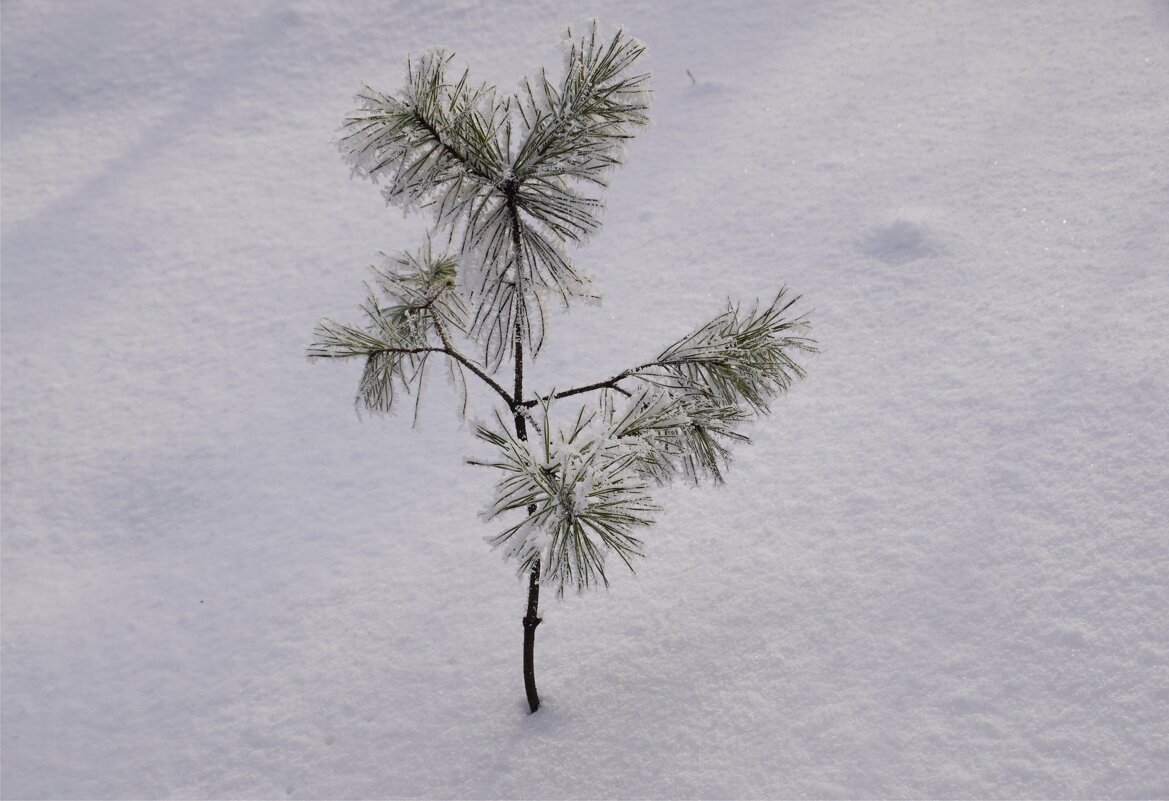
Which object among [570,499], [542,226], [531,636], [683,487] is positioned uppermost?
[542,226]

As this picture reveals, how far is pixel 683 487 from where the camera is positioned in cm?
389

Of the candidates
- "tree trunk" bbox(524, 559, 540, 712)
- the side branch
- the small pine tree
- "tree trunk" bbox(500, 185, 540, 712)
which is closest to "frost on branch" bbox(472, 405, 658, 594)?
the small pine tree

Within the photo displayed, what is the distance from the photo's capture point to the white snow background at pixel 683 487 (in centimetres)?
295

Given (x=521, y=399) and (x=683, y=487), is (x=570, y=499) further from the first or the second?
(x=683, y=487)

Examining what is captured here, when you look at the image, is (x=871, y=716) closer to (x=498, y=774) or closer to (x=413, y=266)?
(x=498, y=774)

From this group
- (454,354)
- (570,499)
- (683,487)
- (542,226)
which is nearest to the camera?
(570,499)

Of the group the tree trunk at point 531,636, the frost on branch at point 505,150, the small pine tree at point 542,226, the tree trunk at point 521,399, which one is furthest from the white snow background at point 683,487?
the frost on branch at point 505,150

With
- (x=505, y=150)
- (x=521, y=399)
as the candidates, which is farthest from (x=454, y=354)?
(x=505, y=150)

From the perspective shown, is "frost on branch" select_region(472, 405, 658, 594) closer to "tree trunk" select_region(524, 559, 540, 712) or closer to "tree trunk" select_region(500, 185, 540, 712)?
"tree trunk" select_region(500, 185, 540, 712)

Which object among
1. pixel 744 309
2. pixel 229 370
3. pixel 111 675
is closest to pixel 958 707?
A: pixel 744 309

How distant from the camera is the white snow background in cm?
295

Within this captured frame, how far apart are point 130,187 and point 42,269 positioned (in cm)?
89

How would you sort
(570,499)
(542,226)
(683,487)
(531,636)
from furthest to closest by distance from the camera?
(683,487) < (531,636) < (542,226) < (570,499)

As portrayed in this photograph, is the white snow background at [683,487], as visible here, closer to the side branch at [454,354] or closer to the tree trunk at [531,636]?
the tree trunk at [531,636]
